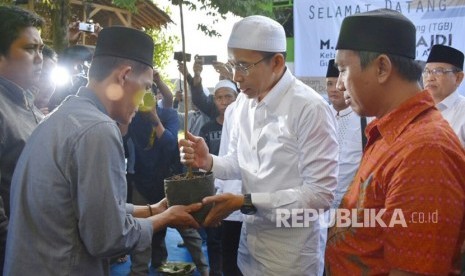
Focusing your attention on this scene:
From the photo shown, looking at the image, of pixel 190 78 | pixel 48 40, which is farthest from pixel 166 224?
pixel 48 40

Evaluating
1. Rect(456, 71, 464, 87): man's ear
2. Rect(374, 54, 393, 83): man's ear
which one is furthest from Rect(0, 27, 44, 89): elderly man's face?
Rect(456, 71, 464, 87): man's ear

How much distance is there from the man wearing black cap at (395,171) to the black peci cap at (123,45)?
32.3 inches

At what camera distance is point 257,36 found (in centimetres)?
238

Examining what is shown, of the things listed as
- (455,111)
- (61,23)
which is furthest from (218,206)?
(61,23)

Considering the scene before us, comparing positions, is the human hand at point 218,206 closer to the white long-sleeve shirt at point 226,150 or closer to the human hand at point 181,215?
the human hand at point 181,215

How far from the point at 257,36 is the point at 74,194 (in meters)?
1.22

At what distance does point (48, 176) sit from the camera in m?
1.67

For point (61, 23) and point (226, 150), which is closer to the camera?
point (226, 150)

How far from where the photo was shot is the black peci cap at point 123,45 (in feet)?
6.25

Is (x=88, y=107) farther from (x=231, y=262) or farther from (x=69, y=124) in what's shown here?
(x=231, y=262)

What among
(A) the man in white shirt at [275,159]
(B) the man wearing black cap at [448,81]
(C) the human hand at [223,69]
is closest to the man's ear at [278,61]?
(A) the man in white shirt at [275,159]

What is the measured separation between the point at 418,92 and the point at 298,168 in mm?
846

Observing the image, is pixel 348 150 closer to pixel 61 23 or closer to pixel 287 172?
pixel 287 172

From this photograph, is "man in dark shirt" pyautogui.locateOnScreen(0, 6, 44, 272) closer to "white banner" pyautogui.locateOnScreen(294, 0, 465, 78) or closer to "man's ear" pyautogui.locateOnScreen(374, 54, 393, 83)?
"man's ear" pyautogui.locateOnScreen(374, 54, 393, 83)
